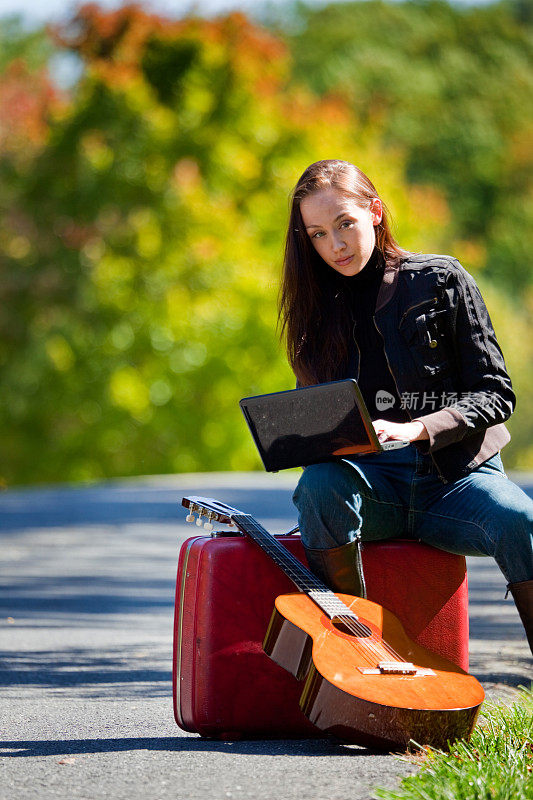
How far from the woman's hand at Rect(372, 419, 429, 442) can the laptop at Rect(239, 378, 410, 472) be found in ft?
0.08

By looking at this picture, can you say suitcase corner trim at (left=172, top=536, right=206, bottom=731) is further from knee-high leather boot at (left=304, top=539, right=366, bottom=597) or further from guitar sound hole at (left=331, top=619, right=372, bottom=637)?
guitar sound hole at (left=331, top=619, right=372, bottom=637)

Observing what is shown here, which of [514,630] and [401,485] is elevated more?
[401,485]

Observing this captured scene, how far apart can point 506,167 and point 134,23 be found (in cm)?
1316

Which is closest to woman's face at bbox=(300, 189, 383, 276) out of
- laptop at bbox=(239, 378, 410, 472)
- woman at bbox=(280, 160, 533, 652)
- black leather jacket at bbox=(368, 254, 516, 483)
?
woman at bbox=(280, 160, 533, 652)

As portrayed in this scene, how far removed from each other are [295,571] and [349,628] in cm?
24

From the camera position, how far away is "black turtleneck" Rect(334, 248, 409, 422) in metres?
3.94

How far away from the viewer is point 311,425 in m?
3.64

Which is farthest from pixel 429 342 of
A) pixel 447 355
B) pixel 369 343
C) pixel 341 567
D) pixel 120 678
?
pixel 120 678

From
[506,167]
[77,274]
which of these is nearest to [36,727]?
[77,274]

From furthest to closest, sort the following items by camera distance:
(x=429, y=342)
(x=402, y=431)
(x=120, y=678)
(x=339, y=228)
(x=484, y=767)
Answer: (x=120, y=678) < (x=339, y=228) < (x=429, y=342) < (x=402, y=431) < (x=484, y=767)

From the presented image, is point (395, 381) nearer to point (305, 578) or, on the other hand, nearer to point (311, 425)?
point (311, 425)

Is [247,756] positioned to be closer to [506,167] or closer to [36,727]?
[36,727]

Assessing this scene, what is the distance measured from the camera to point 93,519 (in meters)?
12.3

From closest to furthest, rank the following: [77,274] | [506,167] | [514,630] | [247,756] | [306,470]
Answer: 1. [247,756]
2. [306,470]
3. [514,630]
4. [77,274]
5. [506,167]
